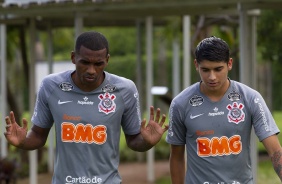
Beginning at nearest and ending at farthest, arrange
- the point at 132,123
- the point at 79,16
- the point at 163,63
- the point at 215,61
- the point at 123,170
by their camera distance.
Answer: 1. the point at 215,61
2. the point at 132,123
3. the point at 79,16
4. the point at 123,170
5. the point at 163,63

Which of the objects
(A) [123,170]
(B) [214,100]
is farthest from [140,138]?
(A) [123,170]

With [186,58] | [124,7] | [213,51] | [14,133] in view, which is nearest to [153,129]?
[213,51]

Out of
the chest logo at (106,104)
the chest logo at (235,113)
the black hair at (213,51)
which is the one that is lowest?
the chest logo at (235,113)

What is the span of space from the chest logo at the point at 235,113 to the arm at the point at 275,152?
0.22 meters

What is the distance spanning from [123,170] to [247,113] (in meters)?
12.1

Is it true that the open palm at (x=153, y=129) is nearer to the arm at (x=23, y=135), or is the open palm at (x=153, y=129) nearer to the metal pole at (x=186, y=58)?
the arm at (x=23, y=135)

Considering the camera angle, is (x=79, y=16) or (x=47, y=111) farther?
(x=79, y=16)

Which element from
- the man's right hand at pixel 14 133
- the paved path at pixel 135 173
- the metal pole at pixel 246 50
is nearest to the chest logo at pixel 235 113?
the man's right hand at pixel 14 133

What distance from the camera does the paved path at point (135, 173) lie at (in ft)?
52.0

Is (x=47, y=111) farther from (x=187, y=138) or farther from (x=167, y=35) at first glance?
(x=167, y=35)

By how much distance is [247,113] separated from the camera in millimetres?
5551

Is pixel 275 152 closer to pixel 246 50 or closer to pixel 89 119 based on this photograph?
pixel 89 119

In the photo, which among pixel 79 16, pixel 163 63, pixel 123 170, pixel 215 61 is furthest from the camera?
pixel 163 63

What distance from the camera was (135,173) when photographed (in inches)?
667
